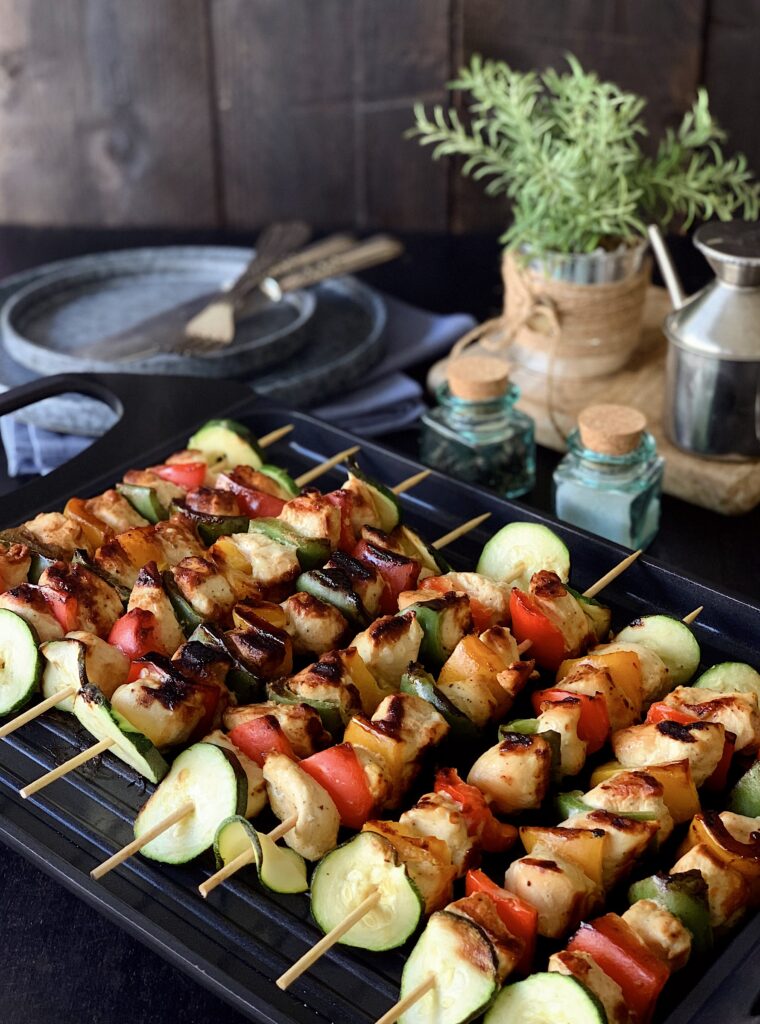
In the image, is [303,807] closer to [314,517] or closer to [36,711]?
[36,711]

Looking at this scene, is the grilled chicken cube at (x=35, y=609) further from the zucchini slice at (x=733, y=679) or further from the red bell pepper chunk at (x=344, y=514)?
the zucchini slice at (x=733, y=679)

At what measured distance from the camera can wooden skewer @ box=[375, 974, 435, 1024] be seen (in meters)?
1.47

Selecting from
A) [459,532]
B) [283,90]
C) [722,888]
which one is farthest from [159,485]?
[283,90]

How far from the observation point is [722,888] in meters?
1.61

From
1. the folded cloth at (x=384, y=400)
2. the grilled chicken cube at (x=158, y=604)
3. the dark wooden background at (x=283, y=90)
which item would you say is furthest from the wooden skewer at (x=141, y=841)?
the dark wooden background at (x=283, y=90)

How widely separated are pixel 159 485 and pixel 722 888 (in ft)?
4.23

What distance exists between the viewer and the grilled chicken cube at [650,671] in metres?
1.98

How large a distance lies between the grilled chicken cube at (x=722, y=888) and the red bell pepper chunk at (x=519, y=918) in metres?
0.22

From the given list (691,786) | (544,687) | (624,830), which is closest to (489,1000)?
(624,830)

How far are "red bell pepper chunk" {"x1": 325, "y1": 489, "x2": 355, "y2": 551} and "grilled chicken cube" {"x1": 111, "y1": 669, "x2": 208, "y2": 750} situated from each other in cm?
50

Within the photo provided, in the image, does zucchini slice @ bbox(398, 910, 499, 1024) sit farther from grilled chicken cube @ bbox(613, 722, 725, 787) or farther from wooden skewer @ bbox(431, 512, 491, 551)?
wooden skewer @ bbox(431, 512, 491, 551)

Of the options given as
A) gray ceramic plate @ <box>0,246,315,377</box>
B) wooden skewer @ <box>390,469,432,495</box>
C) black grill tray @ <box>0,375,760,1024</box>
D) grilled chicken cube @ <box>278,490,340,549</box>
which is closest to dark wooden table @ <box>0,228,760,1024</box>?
black grill tray @ <box>0,375,760,1024</box>

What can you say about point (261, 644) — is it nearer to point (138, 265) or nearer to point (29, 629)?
point (29, 629)

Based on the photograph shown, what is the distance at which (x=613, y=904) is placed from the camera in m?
1.73
